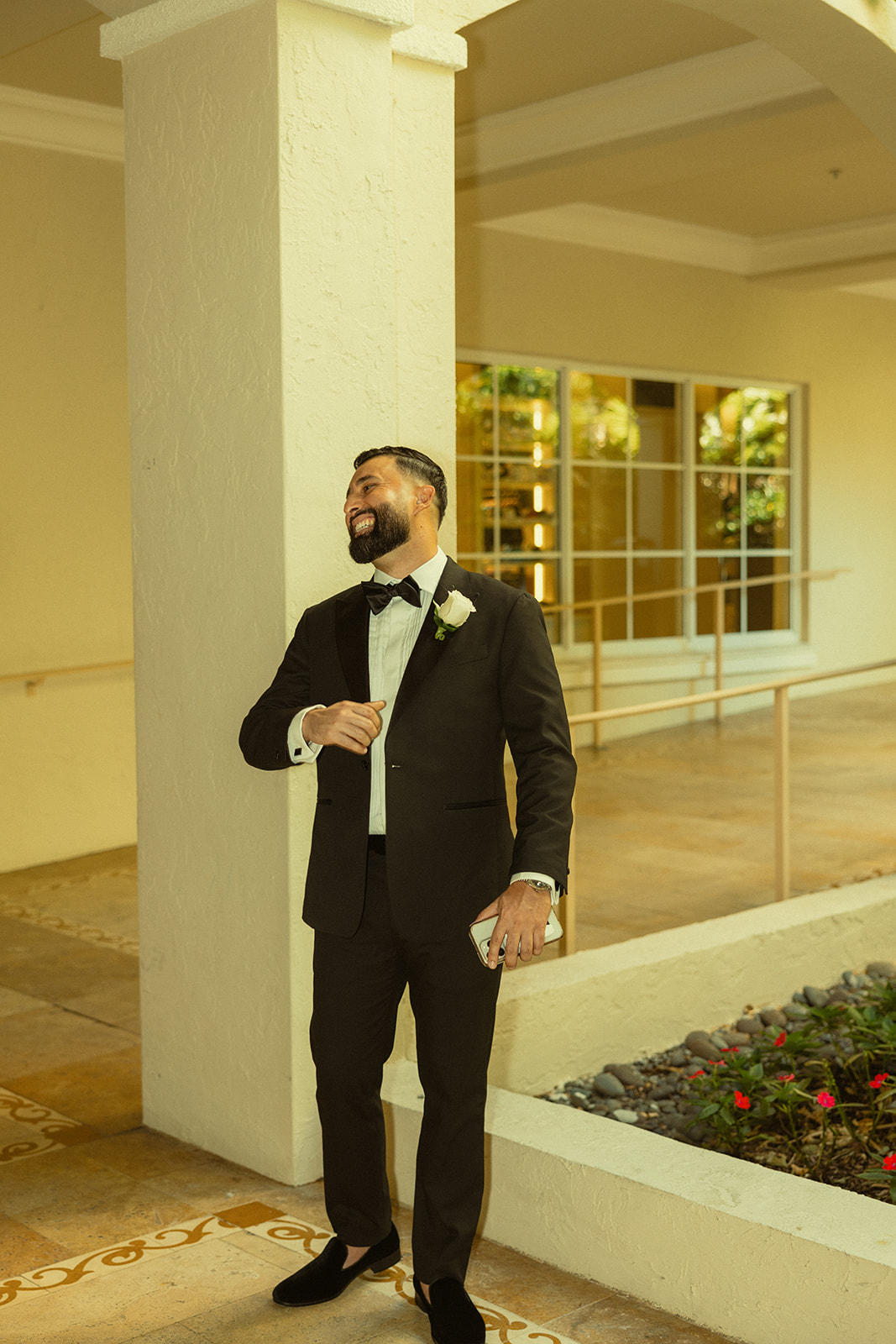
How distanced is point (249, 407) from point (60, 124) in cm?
374

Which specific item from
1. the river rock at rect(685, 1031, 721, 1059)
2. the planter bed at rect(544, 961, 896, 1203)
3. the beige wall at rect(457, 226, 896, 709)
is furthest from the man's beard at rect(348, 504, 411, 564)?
the beige wall at rect(457, 226, 896, 709)

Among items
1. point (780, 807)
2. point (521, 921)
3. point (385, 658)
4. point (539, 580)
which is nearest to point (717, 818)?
point (780, 807)

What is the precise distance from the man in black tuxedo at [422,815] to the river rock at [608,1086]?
1.33m

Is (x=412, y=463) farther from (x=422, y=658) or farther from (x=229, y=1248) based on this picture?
(x=229, y=1248)

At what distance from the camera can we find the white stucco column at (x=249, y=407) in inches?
109

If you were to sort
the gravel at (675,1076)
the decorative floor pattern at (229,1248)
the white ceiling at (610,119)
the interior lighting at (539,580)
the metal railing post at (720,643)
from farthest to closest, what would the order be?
the metal railing post at (720,643) → the interior lighting at (539,580) → the white ceiling at (610,119) → the gravel at (675,1076) → the decorative floor pattern at (229,1248)

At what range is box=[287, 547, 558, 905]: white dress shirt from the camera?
2.28m

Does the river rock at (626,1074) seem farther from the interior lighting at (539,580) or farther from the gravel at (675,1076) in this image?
the interior lighting at (539,580)

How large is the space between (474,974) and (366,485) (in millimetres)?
794

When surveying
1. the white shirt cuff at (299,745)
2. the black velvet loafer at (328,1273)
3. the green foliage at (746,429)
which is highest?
the green foliage at (746,429)

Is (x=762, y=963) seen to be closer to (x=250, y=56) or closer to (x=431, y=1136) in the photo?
(x=431, y=1136)

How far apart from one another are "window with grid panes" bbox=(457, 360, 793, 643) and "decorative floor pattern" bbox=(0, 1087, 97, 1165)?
17.3ft

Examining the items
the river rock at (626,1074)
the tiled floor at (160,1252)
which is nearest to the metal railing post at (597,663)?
the river rock at (626,1074)

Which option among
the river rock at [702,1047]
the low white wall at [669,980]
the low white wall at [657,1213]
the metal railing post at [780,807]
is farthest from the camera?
the metal railing post at [780,807]
